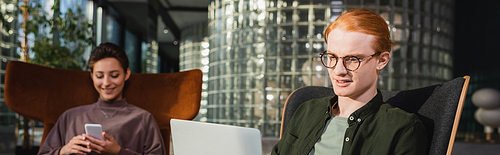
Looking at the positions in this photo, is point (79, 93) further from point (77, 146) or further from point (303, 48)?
point (303, 48)

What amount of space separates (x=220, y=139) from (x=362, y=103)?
0.39 meters

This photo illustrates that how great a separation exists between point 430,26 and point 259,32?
138 centimetres

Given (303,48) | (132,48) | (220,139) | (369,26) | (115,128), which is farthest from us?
(132,48)

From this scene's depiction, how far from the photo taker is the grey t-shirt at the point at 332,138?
0.85 m

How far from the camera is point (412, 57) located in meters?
2.65

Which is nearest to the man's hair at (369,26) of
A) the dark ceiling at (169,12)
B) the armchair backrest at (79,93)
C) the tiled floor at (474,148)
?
the armchair backrest at (79,93)

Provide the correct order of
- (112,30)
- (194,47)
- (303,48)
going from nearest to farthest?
→ (303,48) → (112,30) → (194,47)

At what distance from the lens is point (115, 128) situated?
1.33 metres

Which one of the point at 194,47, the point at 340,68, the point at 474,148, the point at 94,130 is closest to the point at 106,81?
the point at 94,130

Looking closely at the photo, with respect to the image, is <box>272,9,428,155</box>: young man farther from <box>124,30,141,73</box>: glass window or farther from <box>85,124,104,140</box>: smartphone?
<box>124,30,141,73</box>: glass window

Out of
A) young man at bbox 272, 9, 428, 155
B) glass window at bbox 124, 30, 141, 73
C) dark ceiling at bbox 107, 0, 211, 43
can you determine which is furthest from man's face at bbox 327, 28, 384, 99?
glass window at bbox 124, 30, 141, 73

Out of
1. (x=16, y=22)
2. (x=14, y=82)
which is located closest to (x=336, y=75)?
(x=14, y=82)

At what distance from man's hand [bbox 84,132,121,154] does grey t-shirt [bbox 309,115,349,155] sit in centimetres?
73

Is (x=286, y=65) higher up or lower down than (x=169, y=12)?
lower down
